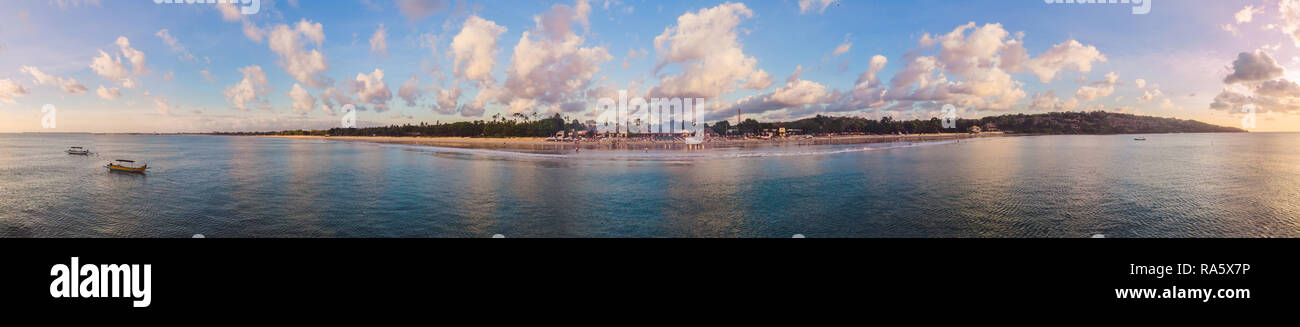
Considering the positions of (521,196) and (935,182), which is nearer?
(521,196)

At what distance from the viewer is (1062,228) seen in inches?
639

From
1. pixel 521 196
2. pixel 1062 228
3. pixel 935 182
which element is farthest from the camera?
pixel 935 182

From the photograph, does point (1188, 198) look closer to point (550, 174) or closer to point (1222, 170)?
point (1222, 170)

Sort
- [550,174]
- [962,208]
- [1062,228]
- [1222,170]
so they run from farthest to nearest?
1. [1222,170]
2. [550,174]
3. [962,208]
4. [1062,228]

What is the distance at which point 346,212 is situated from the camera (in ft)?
60.7
